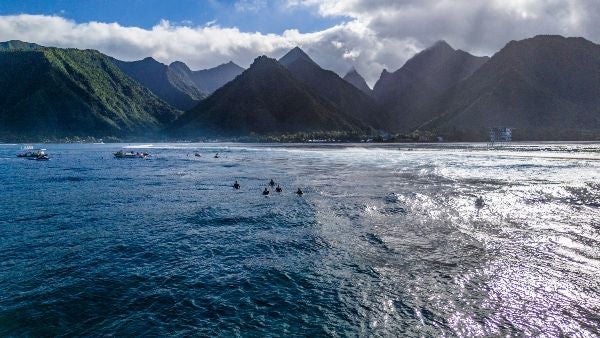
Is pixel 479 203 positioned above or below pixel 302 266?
above

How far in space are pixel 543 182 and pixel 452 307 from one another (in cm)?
5150

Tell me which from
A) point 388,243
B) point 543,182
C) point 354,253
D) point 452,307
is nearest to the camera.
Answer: point 452,307

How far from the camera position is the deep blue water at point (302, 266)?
1598cm

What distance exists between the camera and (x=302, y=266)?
2269 cm

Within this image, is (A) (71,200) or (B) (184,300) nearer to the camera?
(B) (184,300)

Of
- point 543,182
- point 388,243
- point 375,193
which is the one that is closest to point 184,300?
point 388,243

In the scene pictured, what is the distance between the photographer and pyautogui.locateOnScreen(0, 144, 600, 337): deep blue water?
52.4 ft

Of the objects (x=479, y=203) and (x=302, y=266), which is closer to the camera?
(x=302, y=266)

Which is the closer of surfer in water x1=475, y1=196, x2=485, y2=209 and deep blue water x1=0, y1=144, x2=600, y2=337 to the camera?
deep blue water x1=0, y1=144, x2=600, y2=337

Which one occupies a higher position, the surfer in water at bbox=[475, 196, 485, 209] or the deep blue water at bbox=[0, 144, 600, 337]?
the surfer in water at bbox=[475, 196, 485, 209]

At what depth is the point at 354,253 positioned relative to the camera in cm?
2477

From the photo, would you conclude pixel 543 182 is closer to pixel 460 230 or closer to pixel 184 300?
pixel 460 230

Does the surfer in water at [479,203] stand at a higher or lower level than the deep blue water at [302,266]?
higher

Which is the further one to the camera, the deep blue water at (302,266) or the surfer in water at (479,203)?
the surfer in water at (479,203)
